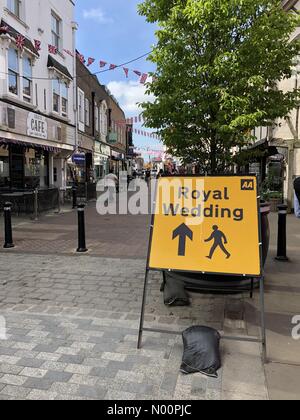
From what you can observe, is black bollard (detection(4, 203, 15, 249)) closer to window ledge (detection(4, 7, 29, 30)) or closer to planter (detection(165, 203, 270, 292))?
planter (detection(165, 203, 270, 292))

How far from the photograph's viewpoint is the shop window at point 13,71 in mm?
14117

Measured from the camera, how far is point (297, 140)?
13430mm

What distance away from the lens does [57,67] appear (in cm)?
1811

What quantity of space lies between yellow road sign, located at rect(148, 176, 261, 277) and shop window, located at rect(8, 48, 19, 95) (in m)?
12.1

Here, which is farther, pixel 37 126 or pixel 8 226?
pixel 37 126

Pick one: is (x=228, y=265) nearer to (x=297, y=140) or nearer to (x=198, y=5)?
(x=198, y=5)

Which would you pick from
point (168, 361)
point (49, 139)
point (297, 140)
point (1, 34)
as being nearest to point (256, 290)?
point (168, 361)

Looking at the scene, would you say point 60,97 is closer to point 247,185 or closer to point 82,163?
point 82,163

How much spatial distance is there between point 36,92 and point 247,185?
47.2 feet

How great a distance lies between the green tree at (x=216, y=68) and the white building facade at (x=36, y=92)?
30.0ft

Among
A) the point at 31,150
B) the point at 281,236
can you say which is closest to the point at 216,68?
the point at 281,236

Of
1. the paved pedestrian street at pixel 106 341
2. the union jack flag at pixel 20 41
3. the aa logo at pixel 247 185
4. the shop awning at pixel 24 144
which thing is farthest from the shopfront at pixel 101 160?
the aa logo at pixel 247 185

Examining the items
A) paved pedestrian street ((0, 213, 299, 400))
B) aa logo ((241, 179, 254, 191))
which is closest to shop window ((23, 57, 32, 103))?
paved pedestrian street ((0, 213, 299, 400))

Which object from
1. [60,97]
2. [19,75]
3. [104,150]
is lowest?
[104,150]
